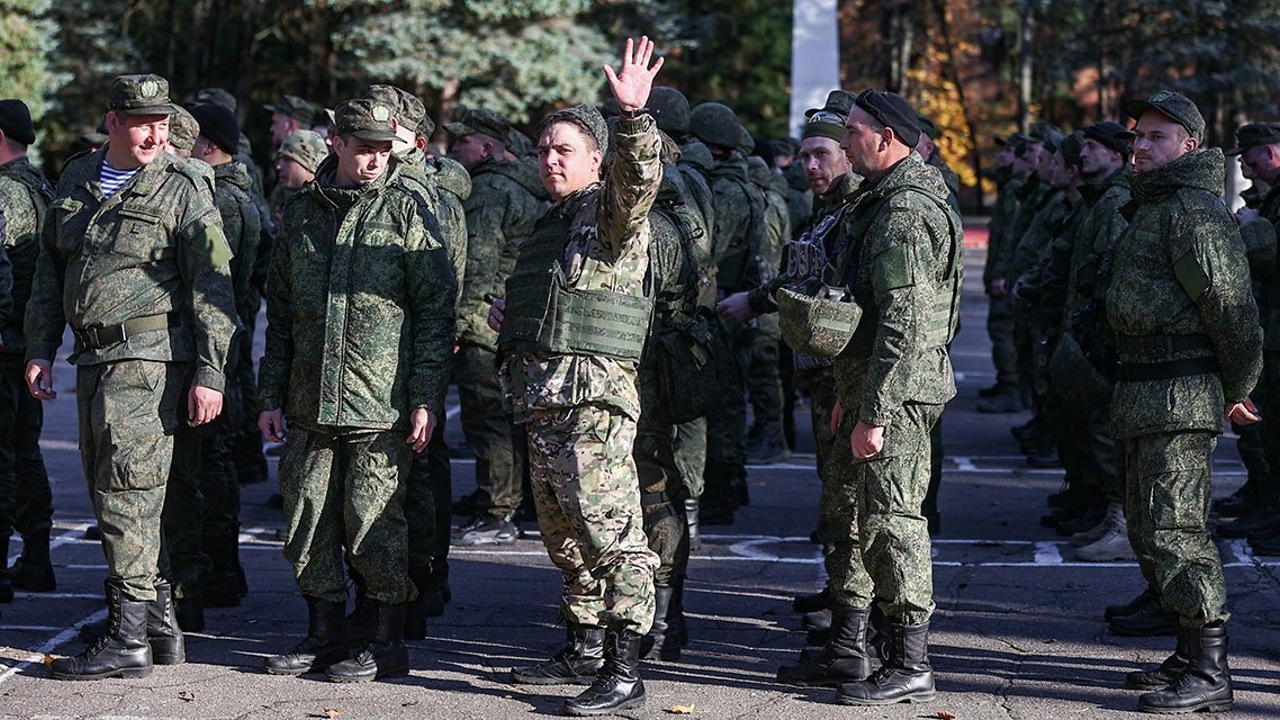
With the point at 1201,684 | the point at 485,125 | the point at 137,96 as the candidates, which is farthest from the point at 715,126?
the point at 1201,684

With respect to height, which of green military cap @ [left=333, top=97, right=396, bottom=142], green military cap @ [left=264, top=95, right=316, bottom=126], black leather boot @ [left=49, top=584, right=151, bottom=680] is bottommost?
black leather boot @ [left=49, top=584, right=151, bottom=680]

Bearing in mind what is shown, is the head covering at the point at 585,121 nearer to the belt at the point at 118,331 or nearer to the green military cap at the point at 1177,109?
the belt at the point at 118,331

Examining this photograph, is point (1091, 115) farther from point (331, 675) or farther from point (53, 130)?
point (331, 675)

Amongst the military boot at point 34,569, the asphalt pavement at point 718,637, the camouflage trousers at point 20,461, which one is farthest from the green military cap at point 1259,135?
the military boot at point 34,569

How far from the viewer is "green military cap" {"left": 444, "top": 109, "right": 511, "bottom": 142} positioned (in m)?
9.76

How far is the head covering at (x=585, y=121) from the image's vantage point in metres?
6.19

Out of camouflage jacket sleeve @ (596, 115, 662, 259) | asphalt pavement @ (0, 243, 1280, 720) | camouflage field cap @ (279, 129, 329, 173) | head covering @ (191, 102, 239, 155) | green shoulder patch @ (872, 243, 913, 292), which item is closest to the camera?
camouflage jacket sleeve @ (596, 115, 662, 259)

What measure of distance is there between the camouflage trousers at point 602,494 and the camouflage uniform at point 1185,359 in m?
1.83

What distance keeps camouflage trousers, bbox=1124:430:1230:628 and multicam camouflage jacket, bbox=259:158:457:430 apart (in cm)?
265

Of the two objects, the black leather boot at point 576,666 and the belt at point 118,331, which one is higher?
the belt at point 118,331

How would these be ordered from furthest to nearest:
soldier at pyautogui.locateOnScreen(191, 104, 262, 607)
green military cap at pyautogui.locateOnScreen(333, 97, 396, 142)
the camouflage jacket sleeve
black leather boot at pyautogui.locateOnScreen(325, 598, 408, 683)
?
soldier at pyautogui.locateOnScreen(191, 104, 262, 607) → black leather boot at pyautogui.locateOnScreen(325, 598, 408, 683) → green military cap at pyautogui.locateOnScreen(333, 97, 396, 142) → the camouflage jacket sleeve

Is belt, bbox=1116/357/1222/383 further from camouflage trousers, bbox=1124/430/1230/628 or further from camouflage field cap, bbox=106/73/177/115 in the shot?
camouflage field cap, bbox=106/73/177/115

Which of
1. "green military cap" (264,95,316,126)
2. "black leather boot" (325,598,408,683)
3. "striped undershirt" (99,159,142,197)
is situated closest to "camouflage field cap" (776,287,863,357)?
"black leather boot" (325,598,408,683)

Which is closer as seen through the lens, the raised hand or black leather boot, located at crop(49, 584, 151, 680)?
the raised hand
